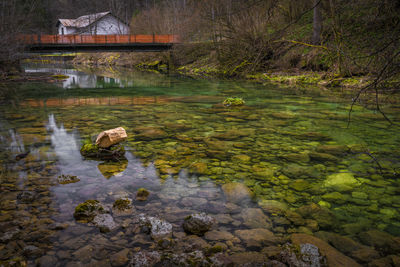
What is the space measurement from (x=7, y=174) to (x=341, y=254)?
3.46 metres

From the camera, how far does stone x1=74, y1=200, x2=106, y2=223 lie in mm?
2496

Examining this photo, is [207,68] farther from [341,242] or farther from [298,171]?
[341,242]

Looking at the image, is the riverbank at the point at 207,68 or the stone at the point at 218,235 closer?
the stone at the point at 218,235

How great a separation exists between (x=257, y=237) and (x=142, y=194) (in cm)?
120

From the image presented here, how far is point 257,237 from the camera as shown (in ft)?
7.50

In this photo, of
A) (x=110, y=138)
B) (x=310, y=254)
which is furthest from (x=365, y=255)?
(x=110, y=138)

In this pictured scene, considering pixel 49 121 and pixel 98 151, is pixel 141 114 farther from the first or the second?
pixel 98 151

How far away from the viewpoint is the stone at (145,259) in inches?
76.8

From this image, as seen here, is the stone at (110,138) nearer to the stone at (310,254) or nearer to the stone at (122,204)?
the stone at (122,204)

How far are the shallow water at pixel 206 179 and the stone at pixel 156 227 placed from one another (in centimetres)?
6

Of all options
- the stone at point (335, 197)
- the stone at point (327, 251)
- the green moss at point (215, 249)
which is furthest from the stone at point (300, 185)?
the green moss at point (215, 249)

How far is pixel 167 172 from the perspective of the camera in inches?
140

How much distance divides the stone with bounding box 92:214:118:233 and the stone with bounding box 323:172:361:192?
2.18 metres

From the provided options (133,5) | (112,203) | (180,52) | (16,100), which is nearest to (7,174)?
(112,203)
